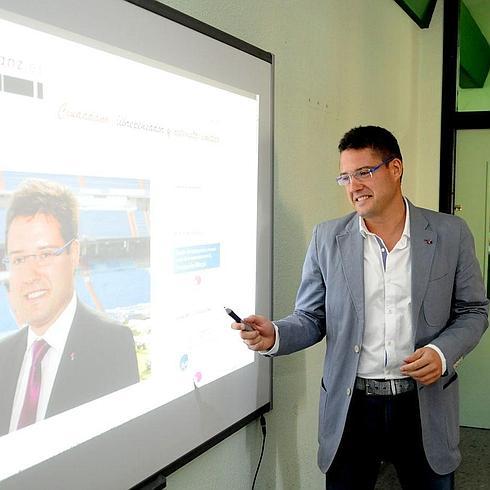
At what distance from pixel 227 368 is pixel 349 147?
0.81 m

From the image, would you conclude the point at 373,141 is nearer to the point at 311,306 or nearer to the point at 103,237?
the point at 311,306

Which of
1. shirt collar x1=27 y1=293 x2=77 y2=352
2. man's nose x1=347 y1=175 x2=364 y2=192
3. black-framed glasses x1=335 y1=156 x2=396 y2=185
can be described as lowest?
shirt collar x1=27 y1=293 x2=77 y2=352

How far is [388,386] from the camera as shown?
6.27 ft

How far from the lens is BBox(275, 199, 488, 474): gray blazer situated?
1.91m

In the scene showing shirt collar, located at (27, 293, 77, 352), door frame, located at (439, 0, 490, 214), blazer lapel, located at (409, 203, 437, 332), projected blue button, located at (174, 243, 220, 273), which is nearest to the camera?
shirt collar, located at (27, 293, 77, 352)

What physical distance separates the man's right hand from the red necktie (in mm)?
591

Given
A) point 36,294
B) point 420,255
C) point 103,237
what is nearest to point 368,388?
point 420,255

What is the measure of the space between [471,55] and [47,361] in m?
3.71

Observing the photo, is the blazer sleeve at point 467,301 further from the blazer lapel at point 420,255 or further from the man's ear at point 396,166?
the man's ear at point 396,166

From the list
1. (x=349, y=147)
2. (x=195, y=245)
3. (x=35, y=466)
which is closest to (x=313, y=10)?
(x=349, y=147)

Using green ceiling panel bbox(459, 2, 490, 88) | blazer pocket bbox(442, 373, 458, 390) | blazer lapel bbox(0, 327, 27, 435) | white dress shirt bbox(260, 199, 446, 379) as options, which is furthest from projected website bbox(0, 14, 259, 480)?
green ceiling panel bbox(459, 2, 490, 88)

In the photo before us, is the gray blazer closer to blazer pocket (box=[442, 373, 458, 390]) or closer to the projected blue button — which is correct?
blazer pocket (box=[442, 373, 458, 390])

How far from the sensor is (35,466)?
126 cm

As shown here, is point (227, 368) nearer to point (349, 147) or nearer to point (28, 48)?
point (349, 147)
